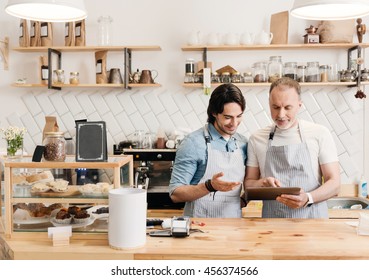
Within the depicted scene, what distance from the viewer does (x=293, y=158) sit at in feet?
8.66

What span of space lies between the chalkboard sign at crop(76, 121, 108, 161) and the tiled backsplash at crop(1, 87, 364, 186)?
2.57 m

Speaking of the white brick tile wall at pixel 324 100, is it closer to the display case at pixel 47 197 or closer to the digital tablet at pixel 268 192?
the digital tablet at pixel 268 192

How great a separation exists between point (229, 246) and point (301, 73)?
9.50ft

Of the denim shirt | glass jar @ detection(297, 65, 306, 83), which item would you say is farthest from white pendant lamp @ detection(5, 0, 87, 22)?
glass jar @ detection(297, 65, 306, 83)

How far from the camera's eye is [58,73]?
15.0 feet

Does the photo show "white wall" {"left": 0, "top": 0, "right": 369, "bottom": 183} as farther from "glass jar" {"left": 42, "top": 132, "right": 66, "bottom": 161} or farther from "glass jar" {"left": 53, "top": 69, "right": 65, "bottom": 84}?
"glass jar" {"left": 42, "top": 132, "right": 66, "bottom": 161}

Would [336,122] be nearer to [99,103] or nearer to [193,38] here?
[193,38]

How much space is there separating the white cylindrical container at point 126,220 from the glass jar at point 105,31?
3009 mm

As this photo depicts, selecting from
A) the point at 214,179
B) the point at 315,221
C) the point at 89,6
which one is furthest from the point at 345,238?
the point at 89,6

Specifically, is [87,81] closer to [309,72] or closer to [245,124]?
[245,124]

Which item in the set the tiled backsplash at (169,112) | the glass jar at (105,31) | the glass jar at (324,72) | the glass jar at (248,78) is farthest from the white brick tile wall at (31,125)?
the glass jar at (324,72)

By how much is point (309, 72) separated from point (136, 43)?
1814mm

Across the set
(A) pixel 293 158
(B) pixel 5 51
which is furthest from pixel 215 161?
(B) pixel 5 51

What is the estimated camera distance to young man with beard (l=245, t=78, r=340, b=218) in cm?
258
